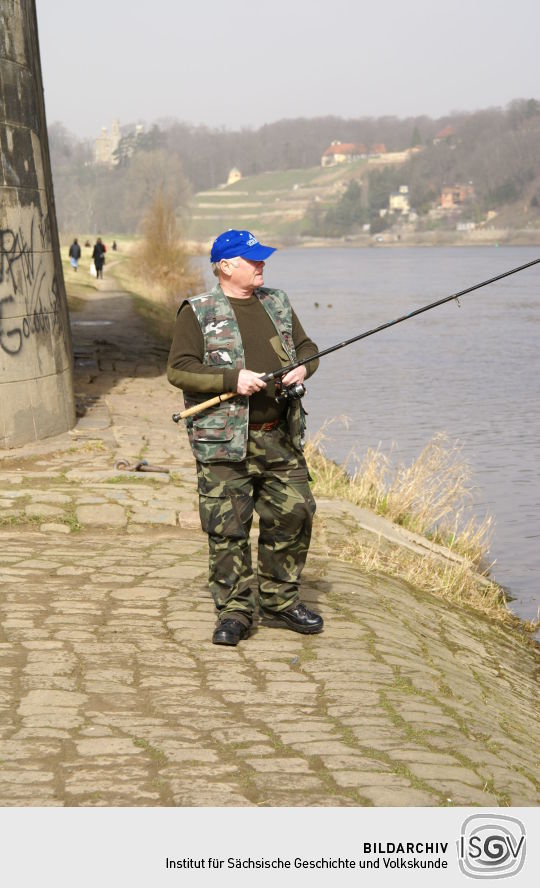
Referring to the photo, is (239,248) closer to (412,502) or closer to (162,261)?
(412,502)

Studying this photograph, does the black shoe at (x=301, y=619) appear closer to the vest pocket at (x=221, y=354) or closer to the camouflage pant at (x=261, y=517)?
the camouflage pant at (x=261, y=517)

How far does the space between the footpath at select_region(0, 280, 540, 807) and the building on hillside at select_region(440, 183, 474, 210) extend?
178938mm

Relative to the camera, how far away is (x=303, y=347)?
6098mm

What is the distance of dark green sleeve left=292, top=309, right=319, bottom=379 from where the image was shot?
5984 millimetres

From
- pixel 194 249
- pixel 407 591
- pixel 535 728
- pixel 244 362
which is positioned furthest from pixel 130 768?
pixel 194 249

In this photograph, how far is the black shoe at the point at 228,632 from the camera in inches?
233

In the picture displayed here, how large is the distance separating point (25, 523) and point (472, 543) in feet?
12.8

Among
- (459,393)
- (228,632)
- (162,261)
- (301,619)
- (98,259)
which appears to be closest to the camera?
(228,632)

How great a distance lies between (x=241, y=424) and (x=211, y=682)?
1148 millimetres

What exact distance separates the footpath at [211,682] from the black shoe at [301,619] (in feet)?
0.17
